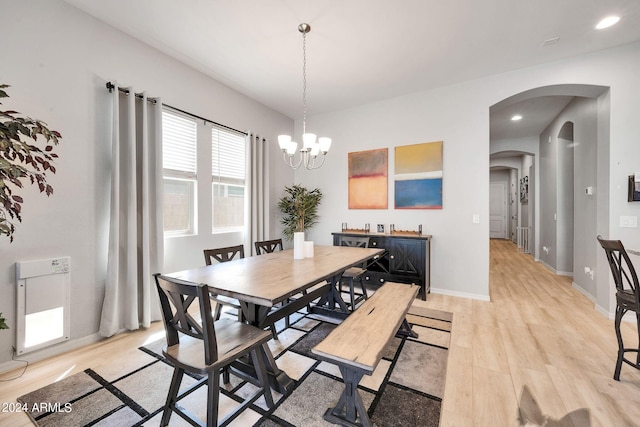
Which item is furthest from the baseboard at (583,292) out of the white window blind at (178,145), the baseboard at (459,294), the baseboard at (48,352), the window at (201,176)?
the baseboard at (48,352)

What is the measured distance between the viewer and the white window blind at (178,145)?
318 centimetres

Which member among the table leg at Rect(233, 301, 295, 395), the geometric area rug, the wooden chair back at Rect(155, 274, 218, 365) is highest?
the wooden chair back at Rect(155, 274, 218, 365)

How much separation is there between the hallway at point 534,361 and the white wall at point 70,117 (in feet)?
10.7

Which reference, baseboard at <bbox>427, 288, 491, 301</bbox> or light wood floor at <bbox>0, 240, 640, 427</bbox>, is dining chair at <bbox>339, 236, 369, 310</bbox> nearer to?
light wood floor at <bbox>0, 240, 640, 427</bbox>

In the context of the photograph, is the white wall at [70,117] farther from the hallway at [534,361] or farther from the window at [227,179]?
the hallway at [534,361]

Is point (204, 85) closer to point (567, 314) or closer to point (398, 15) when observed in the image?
point (398, 15)

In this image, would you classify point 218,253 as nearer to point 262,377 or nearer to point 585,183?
point 262,377

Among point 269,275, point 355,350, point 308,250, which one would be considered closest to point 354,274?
point 308,250

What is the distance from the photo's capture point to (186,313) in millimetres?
1445

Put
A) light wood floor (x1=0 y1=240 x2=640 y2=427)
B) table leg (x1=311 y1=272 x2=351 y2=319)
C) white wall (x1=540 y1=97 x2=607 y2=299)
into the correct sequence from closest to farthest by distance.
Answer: light wood floor (x1=0 y1=240 x2=640 y2=427)
table leg (x1=311 y1=272 x2=351 y2=319)
white wall (x1=540 y1=97 x2=607 y2=299)

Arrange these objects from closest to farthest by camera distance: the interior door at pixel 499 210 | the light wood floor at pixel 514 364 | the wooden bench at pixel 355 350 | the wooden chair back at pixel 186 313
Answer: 1. the wooden chair back at pixel 186 313
2. the wooden bench at pixel 355 350
3. the light wood floor at pixel 514 364
4. the interior door at pixel 499 210

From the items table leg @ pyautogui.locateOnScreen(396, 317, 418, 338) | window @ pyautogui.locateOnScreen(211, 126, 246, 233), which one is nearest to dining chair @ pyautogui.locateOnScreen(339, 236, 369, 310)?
table leg @ pyautogui.locateOnScreen(396, 317, 418, 338)

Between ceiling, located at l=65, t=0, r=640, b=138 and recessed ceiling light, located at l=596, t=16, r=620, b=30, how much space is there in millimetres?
58

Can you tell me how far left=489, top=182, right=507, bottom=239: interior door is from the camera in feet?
33.6
